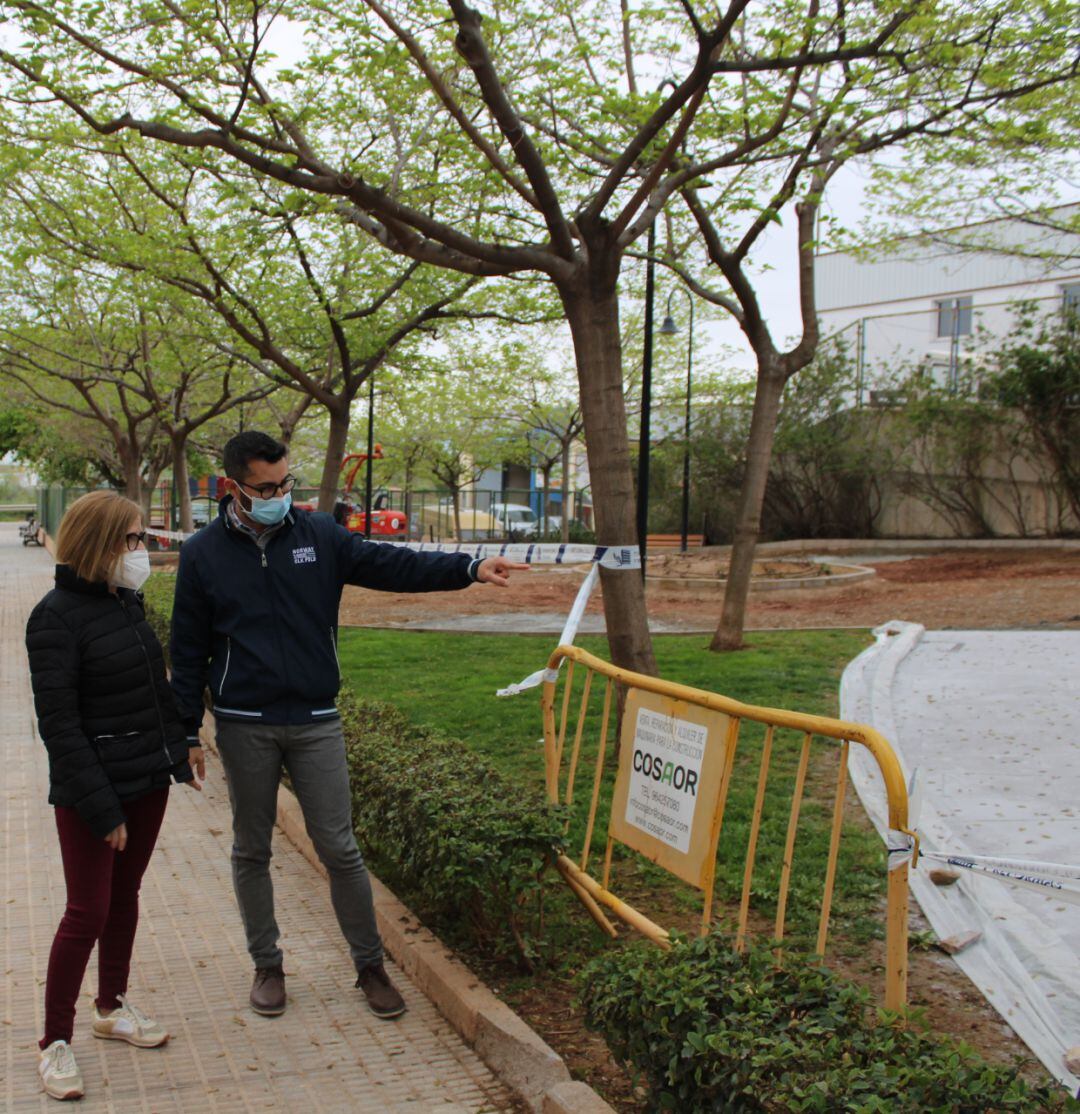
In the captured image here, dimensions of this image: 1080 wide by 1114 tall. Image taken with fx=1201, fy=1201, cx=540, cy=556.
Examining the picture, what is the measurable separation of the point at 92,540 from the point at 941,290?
3468cm

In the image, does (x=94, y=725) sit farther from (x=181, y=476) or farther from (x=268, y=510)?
(x=181, y=476)

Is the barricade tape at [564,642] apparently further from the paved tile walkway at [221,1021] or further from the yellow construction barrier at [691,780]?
the paved tile walkway at [221,1021]

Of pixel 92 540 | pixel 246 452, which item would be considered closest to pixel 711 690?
pixel 246 452

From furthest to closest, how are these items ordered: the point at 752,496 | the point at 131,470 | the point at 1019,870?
the point at 131,470 < the point at 752,496 < the point at 1019,870

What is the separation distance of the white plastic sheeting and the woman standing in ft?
7.65

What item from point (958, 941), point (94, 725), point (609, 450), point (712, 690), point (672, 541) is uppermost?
point (609, 450)

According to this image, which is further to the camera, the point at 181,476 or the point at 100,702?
the point at 181,476

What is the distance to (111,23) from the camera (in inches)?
309

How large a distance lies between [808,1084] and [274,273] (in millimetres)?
14313

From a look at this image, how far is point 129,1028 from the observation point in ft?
13.0

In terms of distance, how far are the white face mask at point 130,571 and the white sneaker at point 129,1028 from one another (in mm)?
1419

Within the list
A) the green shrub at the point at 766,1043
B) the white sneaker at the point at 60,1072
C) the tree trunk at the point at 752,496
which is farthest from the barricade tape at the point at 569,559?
the tree trunk at the point at 752,496

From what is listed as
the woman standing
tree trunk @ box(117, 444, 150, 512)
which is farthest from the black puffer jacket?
tree trunk @ box(117, 444, 150, 512)

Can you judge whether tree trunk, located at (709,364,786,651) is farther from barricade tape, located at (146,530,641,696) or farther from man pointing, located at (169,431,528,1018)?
man pointing, located at (169,431,528,1018)
